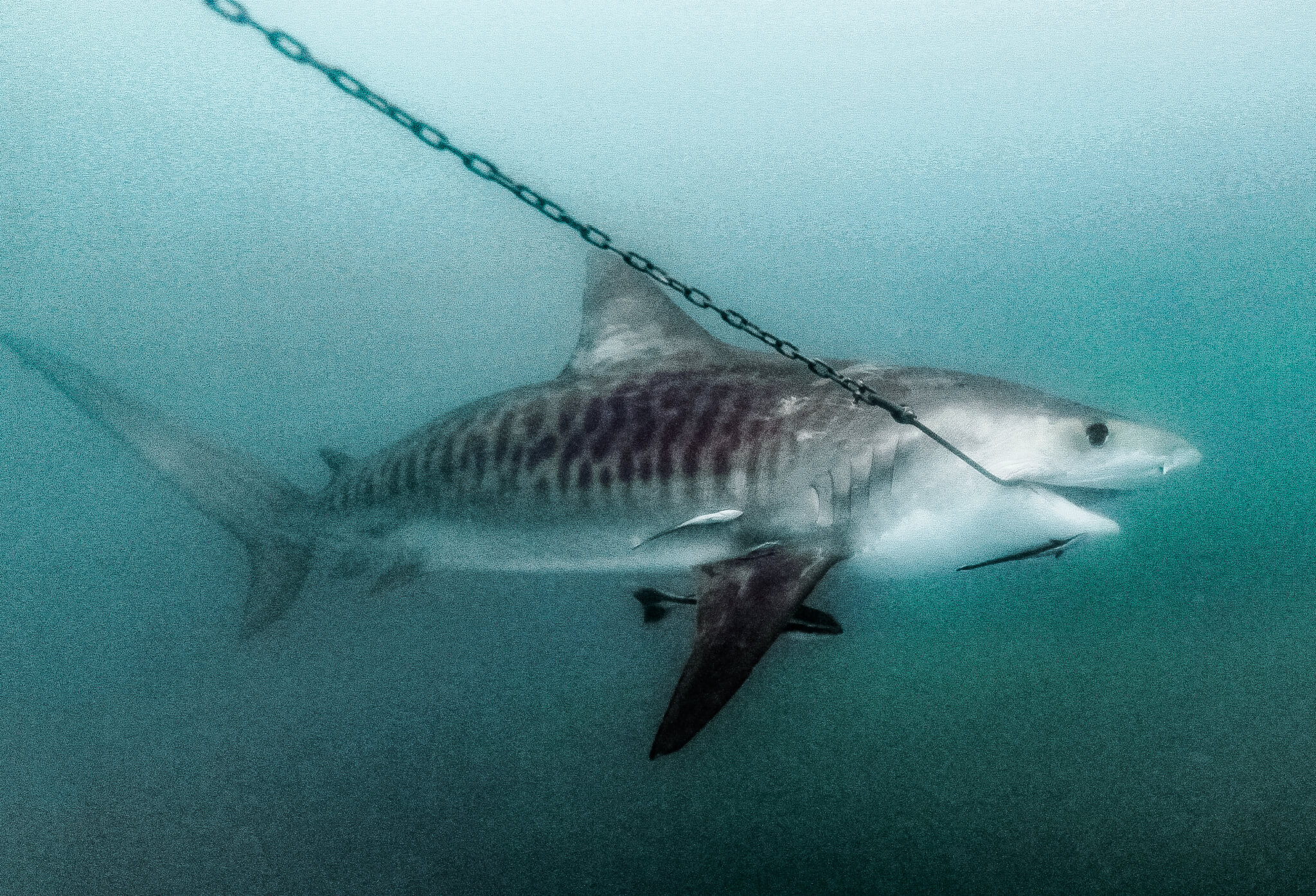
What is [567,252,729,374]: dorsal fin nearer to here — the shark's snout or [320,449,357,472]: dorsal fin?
[320,449,357,472]: dorsal fin

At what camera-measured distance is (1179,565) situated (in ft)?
30.1

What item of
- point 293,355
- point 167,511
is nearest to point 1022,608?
point 167,511

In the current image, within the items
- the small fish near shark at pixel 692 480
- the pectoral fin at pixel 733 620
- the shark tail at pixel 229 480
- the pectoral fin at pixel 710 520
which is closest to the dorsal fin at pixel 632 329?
the small fish near shark at pixel 692 480

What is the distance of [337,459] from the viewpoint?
483 centimetres

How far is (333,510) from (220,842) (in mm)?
2045

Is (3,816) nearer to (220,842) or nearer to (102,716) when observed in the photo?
(102,716)

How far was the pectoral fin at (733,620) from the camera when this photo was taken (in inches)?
91.7

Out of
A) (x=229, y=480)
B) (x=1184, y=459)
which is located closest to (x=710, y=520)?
(x=1184, y=459)

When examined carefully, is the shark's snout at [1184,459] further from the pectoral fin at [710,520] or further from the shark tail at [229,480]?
the shark tail at [229,480]

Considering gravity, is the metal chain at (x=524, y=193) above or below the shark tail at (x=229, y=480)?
above

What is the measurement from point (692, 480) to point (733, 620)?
0.88m

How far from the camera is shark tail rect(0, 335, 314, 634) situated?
4871 millimetres

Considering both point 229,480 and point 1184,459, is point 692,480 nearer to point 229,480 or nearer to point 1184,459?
point 1184,459

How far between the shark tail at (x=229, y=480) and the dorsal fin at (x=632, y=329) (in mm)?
2153
